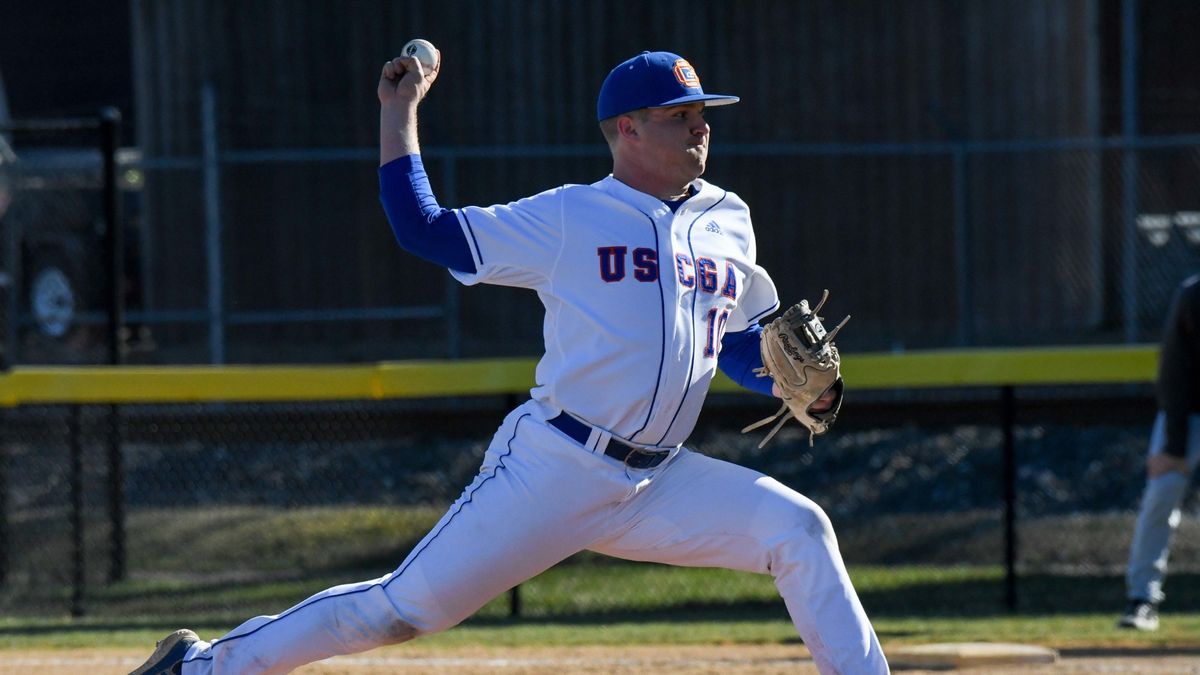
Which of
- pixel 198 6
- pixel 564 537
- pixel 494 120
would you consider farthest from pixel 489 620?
pixel 198 6

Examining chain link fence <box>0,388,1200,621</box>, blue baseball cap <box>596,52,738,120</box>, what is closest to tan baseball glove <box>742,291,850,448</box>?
blue baseball cap <box>596,52,738,120</box>

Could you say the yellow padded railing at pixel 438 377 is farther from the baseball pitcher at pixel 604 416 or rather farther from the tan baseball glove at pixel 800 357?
the baseball pitcher at pixel 604 416

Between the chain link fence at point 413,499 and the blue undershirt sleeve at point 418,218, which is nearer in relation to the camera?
the blue undershirt sleeve at point 418,218

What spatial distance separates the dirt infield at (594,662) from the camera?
640 centimetres

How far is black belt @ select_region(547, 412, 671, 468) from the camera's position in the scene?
4191 millimetres

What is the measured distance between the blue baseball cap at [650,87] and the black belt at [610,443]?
0.81 meters

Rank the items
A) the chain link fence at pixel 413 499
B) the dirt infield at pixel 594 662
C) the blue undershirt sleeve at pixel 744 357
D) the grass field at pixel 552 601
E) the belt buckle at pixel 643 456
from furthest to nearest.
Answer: the chain link fence at pixel 413 499 → the grass field at pixel 552 601 → the dirt infield at pixel 594 662 → the blue undershirt sleeve at pixel 744 357 → the belt buckle at pixel 643 456

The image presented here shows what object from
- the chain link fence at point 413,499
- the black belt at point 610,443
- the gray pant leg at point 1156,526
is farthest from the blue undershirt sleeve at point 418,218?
the chain link fence at point 413,499

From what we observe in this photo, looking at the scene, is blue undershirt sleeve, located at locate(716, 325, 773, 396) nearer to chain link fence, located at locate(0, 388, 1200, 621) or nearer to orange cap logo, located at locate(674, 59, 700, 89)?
orange cap logo, located at locate(674, 59, 700, 89)

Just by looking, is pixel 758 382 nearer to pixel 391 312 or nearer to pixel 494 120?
pixel 391 312

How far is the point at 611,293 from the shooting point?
13.7 ft

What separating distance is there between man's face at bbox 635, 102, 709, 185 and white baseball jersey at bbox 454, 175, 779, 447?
0.34 ft

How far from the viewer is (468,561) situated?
414cm

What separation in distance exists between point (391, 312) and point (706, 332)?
23.8 ft
